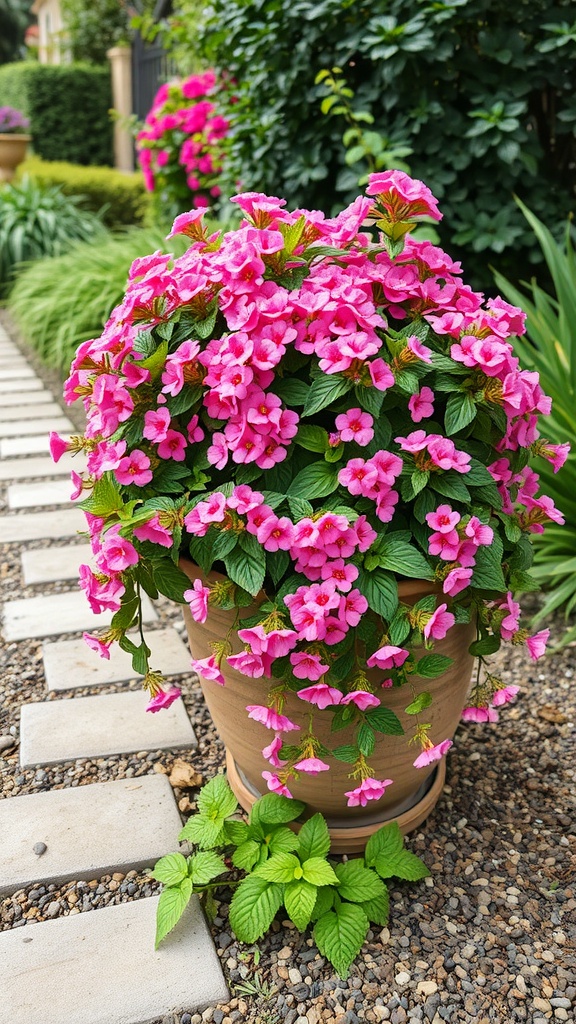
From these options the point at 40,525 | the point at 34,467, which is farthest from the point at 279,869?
the point at 34,467

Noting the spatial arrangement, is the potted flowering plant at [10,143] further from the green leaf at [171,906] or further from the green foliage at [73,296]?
the green leaf at [171,906]

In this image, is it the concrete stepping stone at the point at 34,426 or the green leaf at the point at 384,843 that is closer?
the green leaf at the point at 384,843

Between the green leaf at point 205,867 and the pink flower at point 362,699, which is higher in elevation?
the pink flower at point 362,699

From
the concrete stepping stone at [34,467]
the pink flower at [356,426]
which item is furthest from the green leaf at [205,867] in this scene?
the concrete stepping stone at [34,467]

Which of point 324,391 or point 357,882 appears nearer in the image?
point 324,391

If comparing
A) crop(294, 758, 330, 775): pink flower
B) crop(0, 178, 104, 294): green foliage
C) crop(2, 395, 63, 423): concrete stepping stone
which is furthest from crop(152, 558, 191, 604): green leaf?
crop(0, 178, 104, 294): green foliage

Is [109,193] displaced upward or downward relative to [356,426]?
downward

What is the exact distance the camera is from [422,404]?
4.39 feet

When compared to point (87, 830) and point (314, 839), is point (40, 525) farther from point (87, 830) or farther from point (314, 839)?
point (314, 839)

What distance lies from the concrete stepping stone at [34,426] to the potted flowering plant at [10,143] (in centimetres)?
664

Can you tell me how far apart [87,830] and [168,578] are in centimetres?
59

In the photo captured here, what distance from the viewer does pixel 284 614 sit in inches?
50.0

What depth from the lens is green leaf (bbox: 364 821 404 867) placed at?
149cm

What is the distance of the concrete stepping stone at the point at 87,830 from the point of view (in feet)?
5.12
